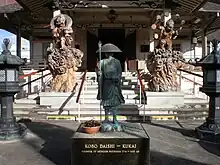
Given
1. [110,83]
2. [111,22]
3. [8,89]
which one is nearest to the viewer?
[110,83]

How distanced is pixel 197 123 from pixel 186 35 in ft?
48.9

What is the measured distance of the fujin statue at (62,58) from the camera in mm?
11703

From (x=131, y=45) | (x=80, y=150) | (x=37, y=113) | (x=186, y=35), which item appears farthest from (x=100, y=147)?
(x=186, y=35)

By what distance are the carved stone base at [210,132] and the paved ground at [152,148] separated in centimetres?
23

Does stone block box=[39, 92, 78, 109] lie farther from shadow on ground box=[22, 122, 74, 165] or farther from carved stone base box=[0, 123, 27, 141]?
carved stone base box=[0, 123, 27, 141]

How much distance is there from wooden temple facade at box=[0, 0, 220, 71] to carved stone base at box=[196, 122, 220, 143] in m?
8.15

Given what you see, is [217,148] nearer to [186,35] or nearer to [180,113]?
[180,113]

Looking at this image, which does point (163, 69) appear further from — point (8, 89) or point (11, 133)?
point (11, 133)

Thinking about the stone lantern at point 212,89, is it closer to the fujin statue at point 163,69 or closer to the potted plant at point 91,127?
the potted plant at point 91,127

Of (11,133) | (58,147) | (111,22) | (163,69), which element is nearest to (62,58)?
(163,69)

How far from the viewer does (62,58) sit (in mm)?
11672

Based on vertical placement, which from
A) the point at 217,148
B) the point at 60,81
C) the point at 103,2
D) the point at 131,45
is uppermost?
the point at 103,2

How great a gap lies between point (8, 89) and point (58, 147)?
2017 millimetres

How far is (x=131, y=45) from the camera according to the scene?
856 inches
